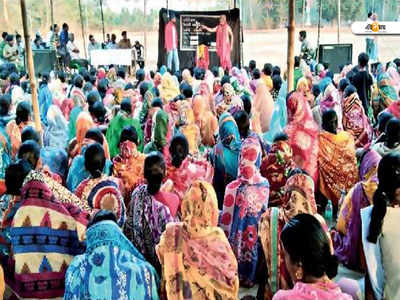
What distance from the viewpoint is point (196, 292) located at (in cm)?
292

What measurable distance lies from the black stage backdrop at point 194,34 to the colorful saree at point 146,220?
10.5 metres

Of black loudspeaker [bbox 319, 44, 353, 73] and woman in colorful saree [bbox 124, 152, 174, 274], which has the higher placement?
black loudspeaker [bbox 319, 44, 353, 73]

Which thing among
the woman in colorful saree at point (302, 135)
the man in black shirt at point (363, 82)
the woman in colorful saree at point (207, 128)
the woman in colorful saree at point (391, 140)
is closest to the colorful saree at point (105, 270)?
the woman in colorful saree at point (391, 140)

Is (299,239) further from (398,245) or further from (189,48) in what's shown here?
(189,48)

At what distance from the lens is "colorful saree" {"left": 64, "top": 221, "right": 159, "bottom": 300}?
260 cm

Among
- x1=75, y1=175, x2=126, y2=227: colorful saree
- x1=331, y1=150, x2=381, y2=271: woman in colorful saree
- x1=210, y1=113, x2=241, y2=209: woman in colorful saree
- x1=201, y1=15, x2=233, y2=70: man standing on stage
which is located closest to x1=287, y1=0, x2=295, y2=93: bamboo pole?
x1=210, y1=113, x2=241, y2=209: woman in colorful saree

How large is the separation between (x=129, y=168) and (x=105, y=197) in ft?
2.77

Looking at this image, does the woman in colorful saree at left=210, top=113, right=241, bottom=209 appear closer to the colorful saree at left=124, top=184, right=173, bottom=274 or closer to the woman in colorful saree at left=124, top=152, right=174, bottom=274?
the woman in colorful saree at left=124, top=152, right=174, bottom=274

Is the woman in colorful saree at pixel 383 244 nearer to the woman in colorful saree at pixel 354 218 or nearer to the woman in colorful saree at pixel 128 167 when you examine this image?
the woman in colorful saree at pixel 354 218

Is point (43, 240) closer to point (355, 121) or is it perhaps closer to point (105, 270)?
point (105, 270)

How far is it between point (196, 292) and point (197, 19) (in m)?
11.6

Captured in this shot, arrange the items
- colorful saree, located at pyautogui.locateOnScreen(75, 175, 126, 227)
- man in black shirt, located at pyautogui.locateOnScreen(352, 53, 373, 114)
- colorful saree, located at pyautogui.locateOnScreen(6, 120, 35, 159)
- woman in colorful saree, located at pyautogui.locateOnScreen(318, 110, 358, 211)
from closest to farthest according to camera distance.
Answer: colorful saree, located at pyautogui.locateOnScreen(75, 175, 126, 227) → woman in colorful saree, located at pyautogui.locateOnScreen(318, 110, 358, 211) → colorful saree, located at pyautogui.locateOnScreen(6, 120, 35, 159) → man in black shirt, located at pyautogui.locateOnScreen(352, 53, 373, 114)

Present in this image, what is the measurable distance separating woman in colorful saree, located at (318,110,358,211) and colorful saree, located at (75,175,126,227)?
2.32 meters

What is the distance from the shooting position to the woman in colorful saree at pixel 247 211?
12.7 feet
